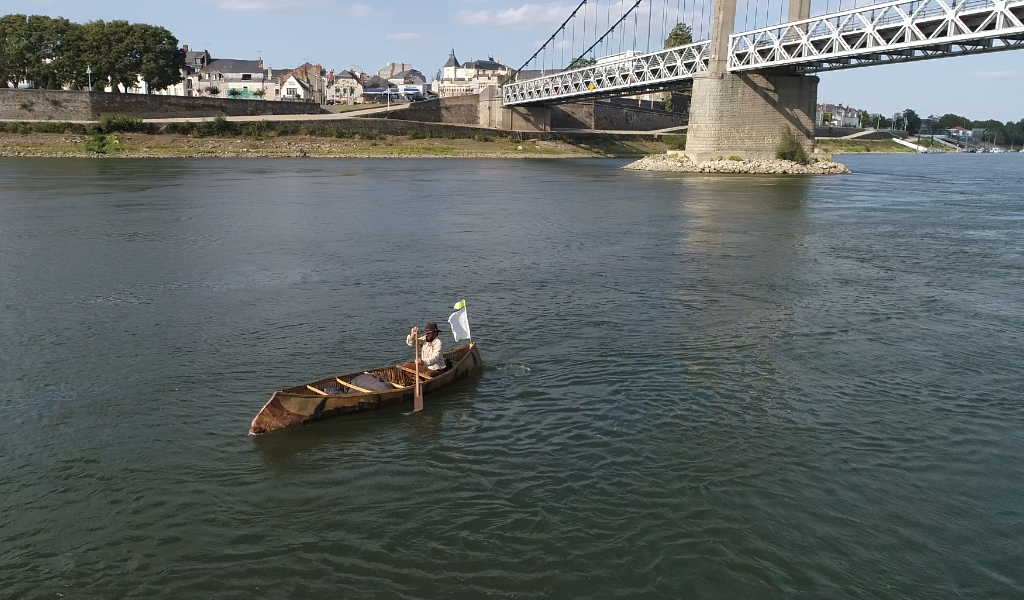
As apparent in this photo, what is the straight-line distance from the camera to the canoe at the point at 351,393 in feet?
31.7

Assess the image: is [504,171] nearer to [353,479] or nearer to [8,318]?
[8,318]

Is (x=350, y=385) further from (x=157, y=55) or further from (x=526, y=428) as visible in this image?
(x=157, y=55)

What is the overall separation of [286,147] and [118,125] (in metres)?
14.0

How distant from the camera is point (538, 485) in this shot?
8562mm

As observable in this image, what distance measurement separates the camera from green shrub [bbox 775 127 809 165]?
5738 cm

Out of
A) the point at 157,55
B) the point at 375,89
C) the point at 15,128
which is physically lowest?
the point at 15,128

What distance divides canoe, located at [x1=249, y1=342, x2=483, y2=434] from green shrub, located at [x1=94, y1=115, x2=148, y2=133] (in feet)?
224

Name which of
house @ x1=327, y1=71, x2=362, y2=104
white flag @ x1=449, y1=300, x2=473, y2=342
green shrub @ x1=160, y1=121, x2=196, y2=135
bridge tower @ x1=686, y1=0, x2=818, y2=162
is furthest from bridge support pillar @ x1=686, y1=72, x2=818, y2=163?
house @ x1=327, y1=71, x2=362, y2=104

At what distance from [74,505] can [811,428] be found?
27.5 feet

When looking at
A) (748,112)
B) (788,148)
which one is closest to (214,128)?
(748,112)

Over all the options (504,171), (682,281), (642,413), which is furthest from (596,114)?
(642,413)

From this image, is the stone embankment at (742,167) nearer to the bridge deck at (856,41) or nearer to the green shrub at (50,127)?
the bridge deck at (856,41)

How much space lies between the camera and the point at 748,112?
5641 centimetres

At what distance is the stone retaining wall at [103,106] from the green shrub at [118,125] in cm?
325
